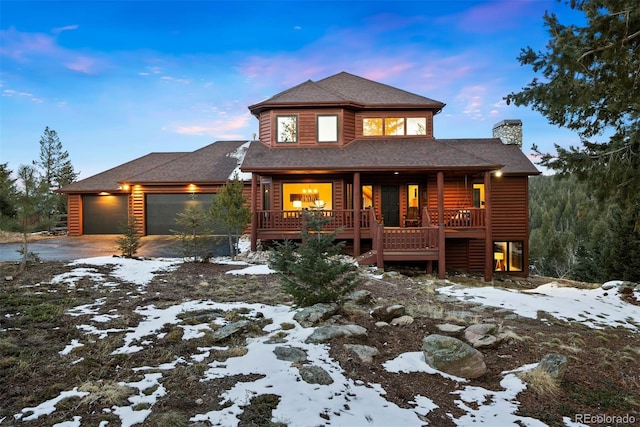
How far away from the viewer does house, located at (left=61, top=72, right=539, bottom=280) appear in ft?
46.7

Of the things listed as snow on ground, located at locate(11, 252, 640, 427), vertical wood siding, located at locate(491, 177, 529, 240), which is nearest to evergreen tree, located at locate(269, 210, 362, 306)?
snow on ground, located at locate(11, 252, 640, 427)

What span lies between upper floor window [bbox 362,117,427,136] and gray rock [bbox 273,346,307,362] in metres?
13.9

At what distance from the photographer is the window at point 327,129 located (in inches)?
646

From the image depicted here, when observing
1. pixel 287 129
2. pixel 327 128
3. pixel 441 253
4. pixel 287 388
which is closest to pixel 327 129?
pixel 327 128

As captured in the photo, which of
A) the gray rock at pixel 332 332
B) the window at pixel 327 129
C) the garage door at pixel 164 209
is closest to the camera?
the gray rock at pixel 332 332

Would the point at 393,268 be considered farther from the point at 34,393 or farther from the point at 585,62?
the point at 34,393

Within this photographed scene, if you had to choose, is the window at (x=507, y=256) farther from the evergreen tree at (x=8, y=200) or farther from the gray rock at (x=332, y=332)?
the evergreen tree at (x=8, y=200)

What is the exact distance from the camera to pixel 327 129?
16453 mm

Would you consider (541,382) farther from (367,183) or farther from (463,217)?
(367,183)

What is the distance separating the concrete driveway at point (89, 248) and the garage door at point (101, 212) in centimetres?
134

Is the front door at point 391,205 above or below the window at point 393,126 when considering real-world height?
below

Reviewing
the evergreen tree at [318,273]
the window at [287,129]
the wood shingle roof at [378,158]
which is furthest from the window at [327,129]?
the evergreen tree at [318,273]

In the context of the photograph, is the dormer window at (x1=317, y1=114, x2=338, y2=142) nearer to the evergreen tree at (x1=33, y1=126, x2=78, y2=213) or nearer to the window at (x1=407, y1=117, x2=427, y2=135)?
the window at (x1=407, y1=117, x2=427, y2=135)

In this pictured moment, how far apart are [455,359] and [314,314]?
2.32 meters
